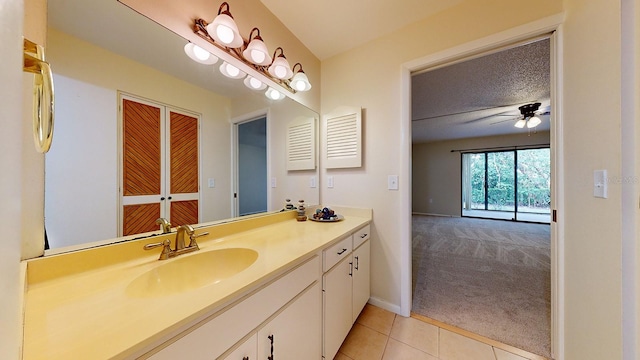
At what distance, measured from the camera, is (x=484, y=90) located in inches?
113

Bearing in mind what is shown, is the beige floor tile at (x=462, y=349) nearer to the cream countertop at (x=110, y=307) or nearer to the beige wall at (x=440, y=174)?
the cream countertop at (x=110, y=307)

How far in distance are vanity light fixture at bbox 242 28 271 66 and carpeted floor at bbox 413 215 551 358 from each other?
7.50ft

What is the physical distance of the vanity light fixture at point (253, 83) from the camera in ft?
4.82

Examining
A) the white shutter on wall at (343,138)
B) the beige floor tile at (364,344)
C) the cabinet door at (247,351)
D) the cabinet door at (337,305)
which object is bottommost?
the beige floor tile at (364,344)

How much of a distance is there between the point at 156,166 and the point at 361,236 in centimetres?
139

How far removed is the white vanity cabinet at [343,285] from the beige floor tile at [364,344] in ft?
0.41

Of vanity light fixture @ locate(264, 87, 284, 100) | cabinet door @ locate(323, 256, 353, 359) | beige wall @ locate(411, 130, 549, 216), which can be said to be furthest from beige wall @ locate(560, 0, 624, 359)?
beige wall @ locate(411, 130, 549, 216)

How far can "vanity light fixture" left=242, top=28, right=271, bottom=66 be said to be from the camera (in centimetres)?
137

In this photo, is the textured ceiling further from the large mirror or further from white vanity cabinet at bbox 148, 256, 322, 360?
white vanity cabinet at bbox 148, 256, 322, 360

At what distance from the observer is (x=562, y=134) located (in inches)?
48.3

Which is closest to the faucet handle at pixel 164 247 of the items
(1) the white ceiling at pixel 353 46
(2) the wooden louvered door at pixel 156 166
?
(2) the wooden louvered door at pixel 156 166

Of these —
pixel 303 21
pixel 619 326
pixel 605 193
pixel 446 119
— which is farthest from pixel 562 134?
pixel 446 119

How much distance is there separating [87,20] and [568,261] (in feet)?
8.44

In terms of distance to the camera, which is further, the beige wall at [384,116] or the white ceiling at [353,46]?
the beige wall at [384,116]
